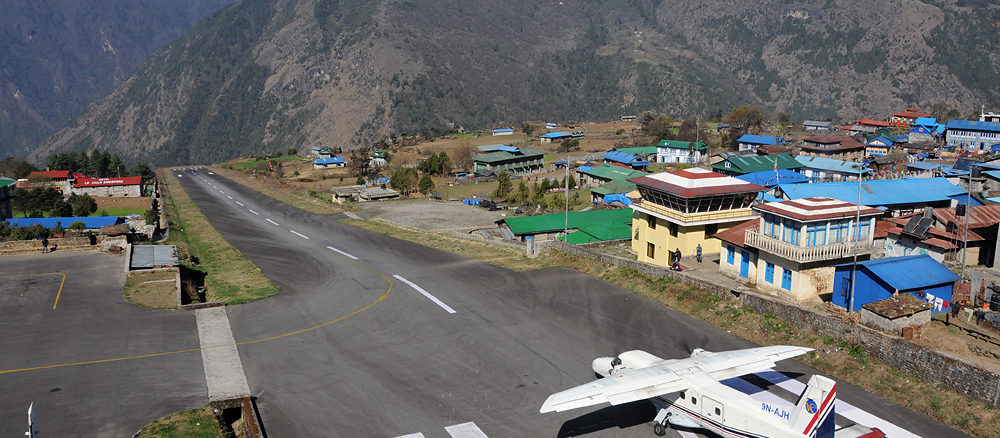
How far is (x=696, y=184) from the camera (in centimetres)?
4534

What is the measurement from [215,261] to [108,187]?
6380 cm

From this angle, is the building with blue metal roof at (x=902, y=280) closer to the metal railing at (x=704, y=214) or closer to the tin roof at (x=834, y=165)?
the metal railing at (x=704, y=214)

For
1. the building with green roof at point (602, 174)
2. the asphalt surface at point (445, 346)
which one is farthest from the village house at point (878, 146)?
the asphalt surface at point (445, 346)

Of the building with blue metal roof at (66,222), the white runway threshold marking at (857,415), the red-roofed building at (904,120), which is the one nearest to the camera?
Answer: the white runway threshold marking at (857,415)

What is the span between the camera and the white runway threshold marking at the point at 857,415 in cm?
2291

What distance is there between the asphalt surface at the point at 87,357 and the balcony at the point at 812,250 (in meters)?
30.9

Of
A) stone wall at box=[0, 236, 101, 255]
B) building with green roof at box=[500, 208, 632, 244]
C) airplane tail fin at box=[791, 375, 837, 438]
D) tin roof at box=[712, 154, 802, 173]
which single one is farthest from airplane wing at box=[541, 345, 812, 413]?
tin roof at box=[712, 154, 802, 173]

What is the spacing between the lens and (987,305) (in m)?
31.6

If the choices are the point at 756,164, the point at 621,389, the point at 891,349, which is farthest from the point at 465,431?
the point at 756,164

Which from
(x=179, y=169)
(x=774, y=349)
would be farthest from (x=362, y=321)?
(x=179, y=169)

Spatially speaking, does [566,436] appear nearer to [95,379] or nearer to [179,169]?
[95,379]

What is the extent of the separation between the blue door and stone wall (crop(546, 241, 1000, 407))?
13.5 feet

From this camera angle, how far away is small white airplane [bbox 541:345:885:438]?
20.2 metres

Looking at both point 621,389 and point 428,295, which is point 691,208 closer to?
point 428,295
